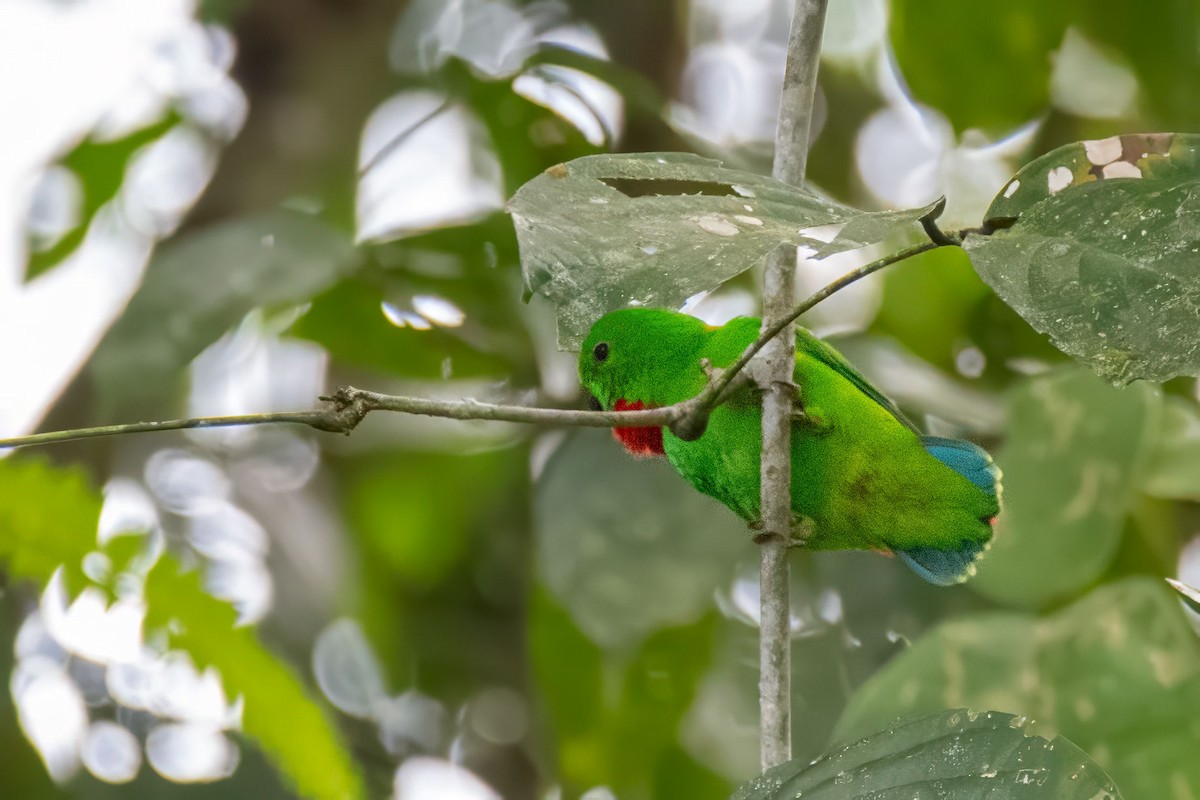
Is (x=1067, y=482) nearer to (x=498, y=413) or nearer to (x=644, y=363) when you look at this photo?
(x=644, y=363)

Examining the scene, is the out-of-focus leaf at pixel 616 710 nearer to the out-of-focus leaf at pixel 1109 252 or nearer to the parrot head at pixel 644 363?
the parrot head at pixel 644 363

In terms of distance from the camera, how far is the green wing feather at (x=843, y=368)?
1962 millimetres

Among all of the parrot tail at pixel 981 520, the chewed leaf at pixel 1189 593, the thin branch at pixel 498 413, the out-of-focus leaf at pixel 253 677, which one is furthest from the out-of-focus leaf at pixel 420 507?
the chewed leaf at pixel 1189 593

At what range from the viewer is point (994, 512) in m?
1.95

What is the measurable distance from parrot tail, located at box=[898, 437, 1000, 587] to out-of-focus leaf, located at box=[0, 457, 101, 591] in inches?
54.7

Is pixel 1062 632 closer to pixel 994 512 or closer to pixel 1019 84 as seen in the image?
pixel 994 512

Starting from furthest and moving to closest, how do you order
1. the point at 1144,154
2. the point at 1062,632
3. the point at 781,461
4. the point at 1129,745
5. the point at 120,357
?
the point at 120,357 → the point at 1062,632 → the point at 1129,745 → the point at 781,461 → the point at 1144,154

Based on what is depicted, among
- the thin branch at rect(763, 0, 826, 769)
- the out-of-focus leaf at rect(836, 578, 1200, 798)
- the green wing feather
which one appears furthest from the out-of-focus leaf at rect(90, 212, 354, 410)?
the out-of-focus leaf at rect(836, 578, 1200, 798)

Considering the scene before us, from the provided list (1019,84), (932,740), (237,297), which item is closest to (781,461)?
(932,740)

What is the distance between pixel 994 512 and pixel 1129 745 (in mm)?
421

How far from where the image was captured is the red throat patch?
203cm

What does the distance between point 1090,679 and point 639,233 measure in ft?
4.57

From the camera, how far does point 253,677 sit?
201cm

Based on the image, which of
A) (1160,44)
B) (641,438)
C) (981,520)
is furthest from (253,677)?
(1160,44)
